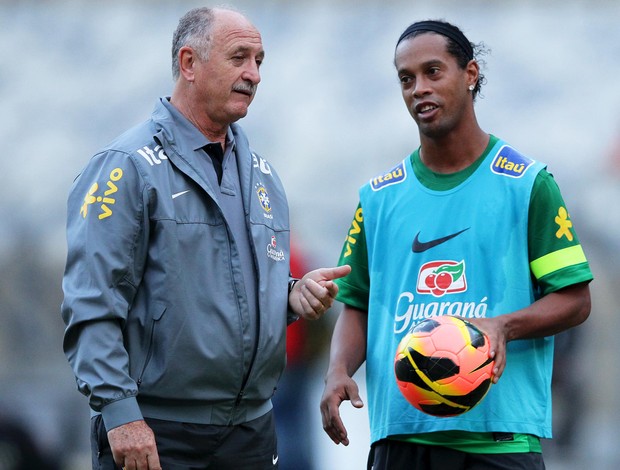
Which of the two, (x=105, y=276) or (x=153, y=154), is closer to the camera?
(x=105, y=276)

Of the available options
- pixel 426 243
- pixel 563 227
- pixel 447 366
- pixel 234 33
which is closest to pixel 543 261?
pixel 563 227

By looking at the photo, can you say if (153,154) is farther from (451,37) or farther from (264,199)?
(451,37)

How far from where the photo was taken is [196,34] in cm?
346

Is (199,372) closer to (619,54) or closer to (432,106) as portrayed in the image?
(432,106)

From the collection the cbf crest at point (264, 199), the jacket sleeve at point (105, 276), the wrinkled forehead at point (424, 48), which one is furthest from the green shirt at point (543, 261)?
the jacket sleeve at point (105, 276)

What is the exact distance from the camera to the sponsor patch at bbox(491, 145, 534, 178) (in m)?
3.30

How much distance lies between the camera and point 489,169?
3.35 metres

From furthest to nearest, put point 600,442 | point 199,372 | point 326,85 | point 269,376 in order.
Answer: point 326,85 < point 600,442 < point 269,376 < point 199,372

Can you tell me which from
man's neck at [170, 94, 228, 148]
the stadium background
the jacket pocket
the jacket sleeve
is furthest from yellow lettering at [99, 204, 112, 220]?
the stadium background

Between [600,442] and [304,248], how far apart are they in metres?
1.60

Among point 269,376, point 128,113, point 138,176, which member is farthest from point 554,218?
point 128,113

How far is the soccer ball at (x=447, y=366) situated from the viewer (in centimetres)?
299

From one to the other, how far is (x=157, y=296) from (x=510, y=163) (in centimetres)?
113

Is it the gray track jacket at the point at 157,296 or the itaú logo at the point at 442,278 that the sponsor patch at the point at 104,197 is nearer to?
the gray track jacket at the point at 157,296
